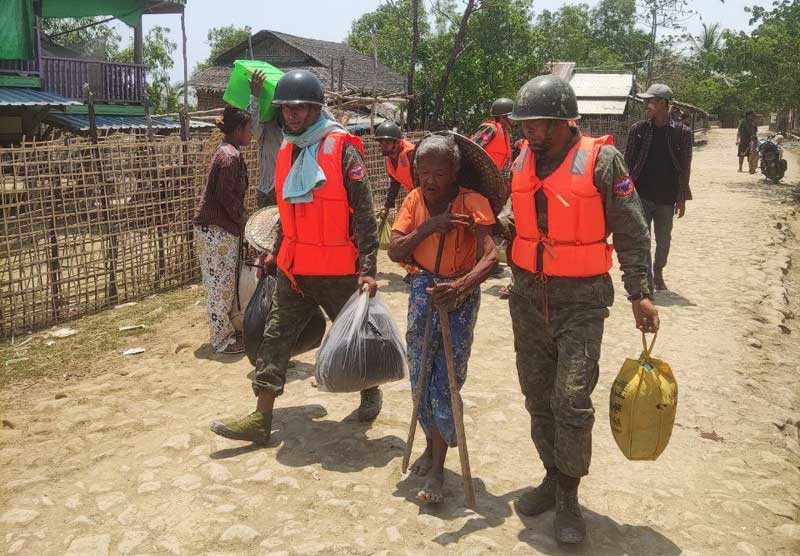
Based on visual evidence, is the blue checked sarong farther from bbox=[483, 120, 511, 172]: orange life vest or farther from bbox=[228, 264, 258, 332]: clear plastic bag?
bbox=[483, 120, 511, 172]: orange life vest

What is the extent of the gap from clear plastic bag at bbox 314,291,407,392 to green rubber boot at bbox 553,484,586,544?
3.48 ft

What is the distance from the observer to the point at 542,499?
11.4 ft

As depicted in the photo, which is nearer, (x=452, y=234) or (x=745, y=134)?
(x=452, y=234)

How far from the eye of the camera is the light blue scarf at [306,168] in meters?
3.99

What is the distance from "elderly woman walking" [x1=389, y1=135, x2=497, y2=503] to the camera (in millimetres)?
3336

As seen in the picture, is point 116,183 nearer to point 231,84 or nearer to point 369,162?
point 231,84

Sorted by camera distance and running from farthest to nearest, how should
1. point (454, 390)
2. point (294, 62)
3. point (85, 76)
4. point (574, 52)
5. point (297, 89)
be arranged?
point (574, 52)
point (294, 62)
point (85, 76)
point (297, 89)
point (454, 390)

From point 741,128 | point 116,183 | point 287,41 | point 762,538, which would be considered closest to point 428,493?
point 762,538

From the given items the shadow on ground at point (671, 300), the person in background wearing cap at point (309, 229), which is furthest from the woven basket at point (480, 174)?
the shadow on ground at point (671, 300)

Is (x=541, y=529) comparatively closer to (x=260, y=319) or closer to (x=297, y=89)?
(x=260, y=319)

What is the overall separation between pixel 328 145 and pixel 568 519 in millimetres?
2167

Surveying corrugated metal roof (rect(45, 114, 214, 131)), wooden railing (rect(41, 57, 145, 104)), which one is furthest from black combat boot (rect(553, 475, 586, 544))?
wooden railing (rect(41, 57, 145, 104))

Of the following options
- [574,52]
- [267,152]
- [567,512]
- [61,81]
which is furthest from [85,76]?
[574,52]

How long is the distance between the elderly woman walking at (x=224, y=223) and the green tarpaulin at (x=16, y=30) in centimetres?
1228
